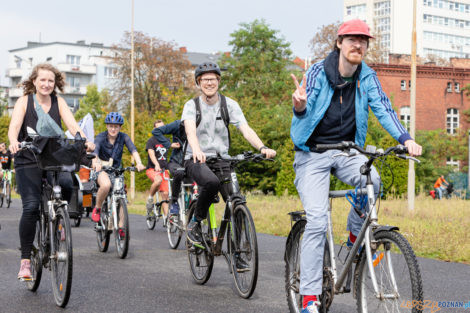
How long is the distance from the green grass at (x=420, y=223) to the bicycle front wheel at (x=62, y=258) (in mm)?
2079

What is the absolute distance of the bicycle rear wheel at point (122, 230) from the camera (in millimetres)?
8848

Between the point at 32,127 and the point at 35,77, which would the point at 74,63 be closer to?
the point at 35,77

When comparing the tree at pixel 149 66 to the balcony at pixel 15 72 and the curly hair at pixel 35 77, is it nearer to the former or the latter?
the curly hair at pixel 35 77

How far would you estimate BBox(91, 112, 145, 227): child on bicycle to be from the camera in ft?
32.4

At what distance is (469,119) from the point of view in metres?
59.0

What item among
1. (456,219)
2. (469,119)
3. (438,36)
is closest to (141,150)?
(456,219)

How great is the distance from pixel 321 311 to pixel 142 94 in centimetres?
5551

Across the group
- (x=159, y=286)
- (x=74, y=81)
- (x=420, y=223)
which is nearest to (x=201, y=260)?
(x=159, y=286)

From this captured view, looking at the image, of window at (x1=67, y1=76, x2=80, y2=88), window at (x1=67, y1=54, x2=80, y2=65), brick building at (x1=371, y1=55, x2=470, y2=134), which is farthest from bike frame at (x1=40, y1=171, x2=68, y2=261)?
window at (x1=67, y1=54, x2=80, y2=65)

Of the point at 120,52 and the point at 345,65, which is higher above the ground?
the point at 120,52

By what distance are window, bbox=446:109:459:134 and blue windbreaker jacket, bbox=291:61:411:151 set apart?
2318 inches

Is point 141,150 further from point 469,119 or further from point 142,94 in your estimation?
point 469,119

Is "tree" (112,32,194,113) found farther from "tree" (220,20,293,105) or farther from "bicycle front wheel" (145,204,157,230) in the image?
"bicycle front wheel" (145,204,157,230)

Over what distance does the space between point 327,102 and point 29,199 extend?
10.1 ft
